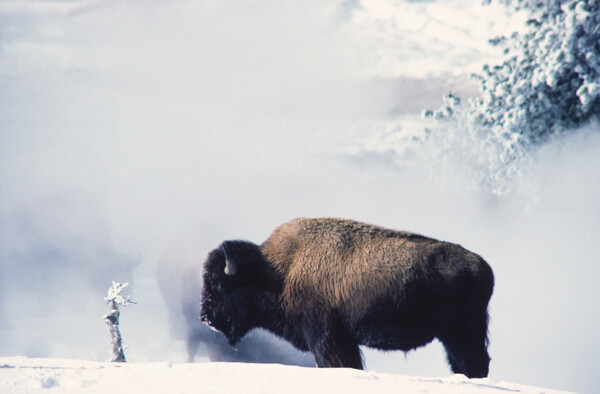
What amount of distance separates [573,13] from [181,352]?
57.5ft

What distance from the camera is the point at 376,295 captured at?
4992 millimetres

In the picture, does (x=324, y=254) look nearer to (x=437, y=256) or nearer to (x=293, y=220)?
(x=293, y=220)

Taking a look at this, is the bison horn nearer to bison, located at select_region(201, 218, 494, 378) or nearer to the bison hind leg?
bison, located at select_region(201, 218, 494, 378)

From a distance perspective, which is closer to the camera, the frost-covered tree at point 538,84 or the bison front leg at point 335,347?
the bison front leg at point 335,347

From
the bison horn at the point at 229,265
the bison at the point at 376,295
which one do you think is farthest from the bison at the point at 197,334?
the bison at the point at 376,295

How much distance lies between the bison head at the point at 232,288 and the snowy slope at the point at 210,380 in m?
1.90

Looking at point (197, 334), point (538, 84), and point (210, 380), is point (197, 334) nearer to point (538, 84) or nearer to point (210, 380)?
point (538, 84)

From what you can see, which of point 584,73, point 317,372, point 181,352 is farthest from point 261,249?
point 181,352

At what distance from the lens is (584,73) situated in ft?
28.5

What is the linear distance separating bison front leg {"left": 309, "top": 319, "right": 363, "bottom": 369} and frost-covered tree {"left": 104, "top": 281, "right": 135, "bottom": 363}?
17.8ft

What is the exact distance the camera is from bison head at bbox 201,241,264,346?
5738mm

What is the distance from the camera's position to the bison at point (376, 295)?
16.2 ft

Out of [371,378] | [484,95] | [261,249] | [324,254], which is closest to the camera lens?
[371,378]

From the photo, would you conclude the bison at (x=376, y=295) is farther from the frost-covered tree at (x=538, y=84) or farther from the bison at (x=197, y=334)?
the bison at (x=197, y=334)
